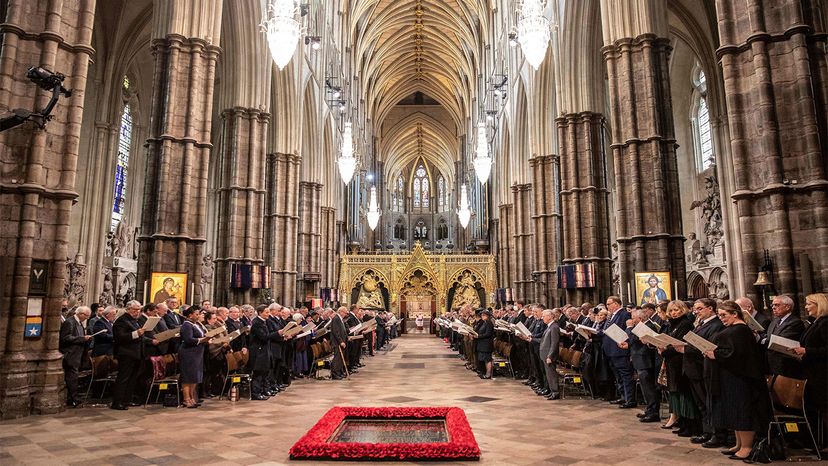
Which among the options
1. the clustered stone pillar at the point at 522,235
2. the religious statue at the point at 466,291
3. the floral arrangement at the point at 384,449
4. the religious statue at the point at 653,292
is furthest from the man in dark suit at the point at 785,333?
the religious statue at the point at 466,291

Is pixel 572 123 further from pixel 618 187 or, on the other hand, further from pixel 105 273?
pixel 105 273

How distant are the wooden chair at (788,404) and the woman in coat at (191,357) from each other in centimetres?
768

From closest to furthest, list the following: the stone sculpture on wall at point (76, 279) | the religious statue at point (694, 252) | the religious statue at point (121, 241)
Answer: the stone sculpture on wall at point (76, 279)
the religious statue at point (694, 252)
the religious statue at point (121, 241)

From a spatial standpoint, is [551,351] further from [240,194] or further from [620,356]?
[240,194]

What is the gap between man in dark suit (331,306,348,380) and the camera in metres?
12.5

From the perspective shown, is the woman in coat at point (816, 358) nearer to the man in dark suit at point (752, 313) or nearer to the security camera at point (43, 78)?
the man in dark suit at point (752, 313)

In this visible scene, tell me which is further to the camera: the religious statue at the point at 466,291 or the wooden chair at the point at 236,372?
the religious statue at the point at 466,291

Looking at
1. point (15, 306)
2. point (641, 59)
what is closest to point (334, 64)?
point (641, 59)

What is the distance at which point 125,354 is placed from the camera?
848 cm

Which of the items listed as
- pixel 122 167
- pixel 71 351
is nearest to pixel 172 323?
pixel 71 351

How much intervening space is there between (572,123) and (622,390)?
36.1 feet

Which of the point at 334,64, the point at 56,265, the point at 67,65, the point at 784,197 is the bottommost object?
the point at 56,265

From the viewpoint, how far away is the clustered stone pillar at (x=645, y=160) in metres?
12.6

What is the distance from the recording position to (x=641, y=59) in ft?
43.6
